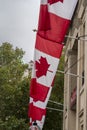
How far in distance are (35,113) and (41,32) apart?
4.31m

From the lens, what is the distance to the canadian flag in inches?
489

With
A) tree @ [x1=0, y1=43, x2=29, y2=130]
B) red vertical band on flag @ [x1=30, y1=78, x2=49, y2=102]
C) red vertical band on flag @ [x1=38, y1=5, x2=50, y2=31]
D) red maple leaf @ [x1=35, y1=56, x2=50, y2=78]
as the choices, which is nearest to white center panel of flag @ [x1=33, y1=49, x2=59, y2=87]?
red maple leaf @ [x1=35, y1=56, x2=50, y2=78]

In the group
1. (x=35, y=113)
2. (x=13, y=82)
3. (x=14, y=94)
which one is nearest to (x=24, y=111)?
(x=14, y=94)

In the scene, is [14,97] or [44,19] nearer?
[44,19]

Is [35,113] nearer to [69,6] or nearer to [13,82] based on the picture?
[69,6]

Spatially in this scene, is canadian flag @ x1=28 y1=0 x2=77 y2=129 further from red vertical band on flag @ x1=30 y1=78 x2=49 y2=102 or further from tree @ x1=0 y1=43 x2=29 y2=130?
tree @ x1=0 y1=43 x2=29 y2=130

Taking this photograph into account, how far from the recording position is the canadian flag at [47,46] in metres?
12.4

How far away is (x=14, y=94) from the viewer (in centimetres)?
5000

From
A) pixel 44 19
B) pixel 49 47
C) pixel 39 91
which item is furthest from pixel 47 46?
pixel 39 91

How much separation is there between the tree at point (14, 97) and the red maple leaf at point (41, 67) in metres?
31.4

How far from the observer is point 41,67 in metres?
14.9

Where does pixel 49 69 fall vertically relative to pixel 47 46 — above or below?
below

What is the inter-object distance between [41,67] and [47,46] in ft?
4.21

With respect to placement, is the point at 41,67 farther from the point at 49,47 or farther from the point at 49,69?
the point at 49,47
